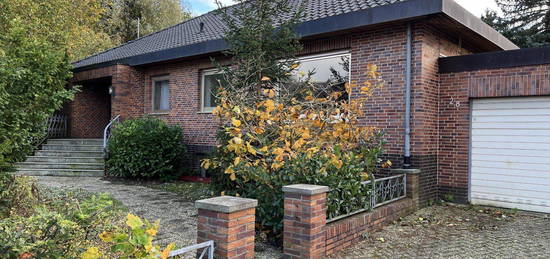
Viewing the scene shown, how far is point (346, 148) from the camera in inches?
241

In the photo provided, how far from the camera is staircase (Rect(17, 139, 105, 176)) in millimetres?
10898

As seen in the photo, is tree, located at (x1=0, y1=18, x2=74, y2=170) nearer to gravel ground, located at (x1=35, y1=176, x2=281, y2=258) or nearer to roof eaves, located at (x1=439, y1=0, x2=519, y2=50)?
gravel ground, located at (x1=35, y1=176, x2=281, y2=258)

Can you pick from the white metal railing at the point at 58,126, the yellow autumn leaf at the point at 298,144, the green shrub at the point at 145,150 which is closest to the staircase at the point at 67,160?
the green shrub at the point at 145,150

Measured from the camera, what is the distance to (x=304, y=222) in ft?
13.5

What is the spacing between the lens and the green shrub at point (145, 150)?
393 inches

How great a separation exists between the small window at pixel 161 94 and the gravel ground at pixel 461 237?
28.4 ft

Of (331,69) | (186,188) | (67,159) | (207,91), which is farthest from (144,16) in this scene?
(331,69)

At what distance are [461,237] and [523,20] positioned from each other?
23285 millimetres

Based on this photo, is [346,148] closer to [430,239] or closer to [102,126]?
[430,239]

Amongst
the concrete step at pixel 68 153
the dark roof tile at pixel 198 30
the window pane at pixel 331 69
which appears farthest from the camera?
the concrete step at pixel 68 153

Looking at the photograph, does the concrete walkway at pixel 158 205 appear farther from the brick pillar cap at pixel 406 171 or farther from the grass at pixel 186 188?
the brick pillar cap at pixel 406 171

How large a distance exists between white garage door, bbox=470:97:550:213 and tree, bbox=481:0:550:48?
17701 millimetres

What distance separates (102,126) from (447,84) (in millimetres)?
13267

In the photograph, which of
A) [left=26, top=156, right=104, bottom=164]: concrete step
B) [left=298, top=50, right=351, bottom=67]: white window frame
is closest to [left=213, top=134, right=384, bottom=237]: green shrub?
[left=298, top=50, right=351, bottom=67]: white window frame
